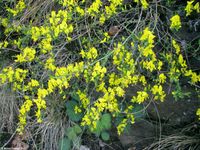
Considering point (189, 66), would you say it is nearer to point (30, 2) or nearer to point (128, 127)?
point (128, 127)

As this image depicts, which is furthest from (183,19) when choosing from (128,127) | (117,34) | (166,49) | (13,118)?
(13,118)

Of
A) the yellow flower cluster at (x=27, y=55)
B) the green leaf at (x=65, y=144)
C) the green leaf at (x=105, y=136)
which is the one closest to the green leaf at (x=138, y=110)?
the green leaf at (x=105, y=136)

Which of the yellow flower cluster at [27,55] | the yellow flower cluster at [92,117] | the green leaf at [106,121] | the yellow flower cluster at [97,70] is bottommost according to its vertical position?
the green leaf at [106,121]

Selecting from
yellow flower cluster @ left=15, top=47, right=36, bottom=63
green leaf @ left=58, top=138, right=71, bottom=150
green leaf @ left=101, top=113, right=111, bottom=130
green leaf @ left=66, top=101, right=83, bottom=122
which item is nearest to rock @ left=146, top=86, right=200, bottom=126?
green leaf @ left=101, top=113, right=111, bottom=130

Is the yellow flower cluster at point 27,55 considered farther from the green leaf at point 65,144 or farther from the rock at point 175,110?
the rock at point 175,110

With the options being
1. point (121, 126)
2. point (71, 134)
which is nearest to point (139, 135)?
point (121, 126)

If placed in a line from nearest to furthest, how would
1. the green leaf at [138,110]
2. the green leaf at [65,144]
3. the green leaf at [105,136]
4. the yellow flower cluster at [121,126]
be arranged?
the yellow flower cluster at [121,126]
the green leaf at [138,110]
the green leaf at [105,136]
the green leaf at [65,144]

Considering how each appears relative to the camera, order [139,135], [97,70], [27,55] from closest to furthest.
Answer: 1. [97,70]
2. [27,55]
3. [139,135]

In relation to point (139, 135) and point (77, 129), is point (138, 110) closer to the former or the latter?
point (139, 135)
